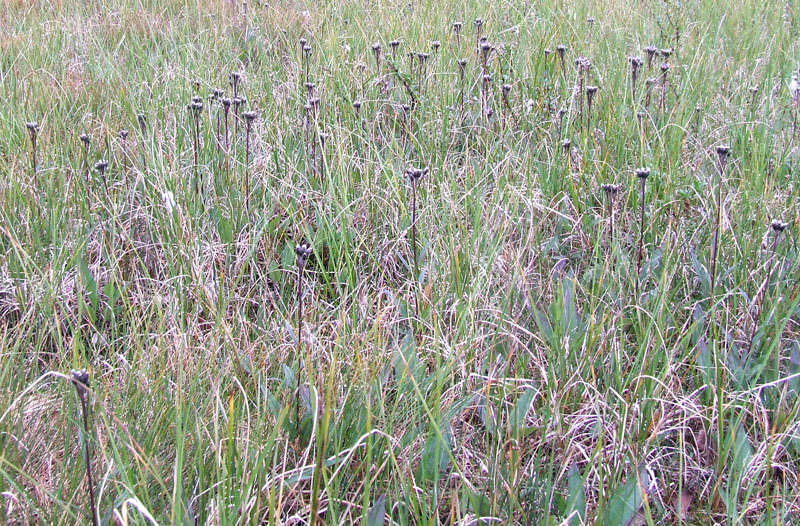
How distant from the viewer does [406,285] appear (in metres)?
2.11

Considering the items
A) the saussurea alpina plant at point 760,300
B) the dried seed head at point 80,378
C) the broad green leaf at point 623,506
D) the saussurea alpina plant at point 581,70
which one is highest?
the saussurea alpina plant at point 581,70

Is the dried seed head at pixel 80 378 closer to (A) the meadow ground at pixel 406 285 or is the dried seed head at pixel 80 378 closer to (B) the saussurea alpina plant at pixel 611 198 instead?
(A) the meadow ground at pixel 406 285

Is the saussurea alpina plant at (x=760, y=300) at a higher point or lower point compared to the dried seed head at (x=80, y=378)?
lower

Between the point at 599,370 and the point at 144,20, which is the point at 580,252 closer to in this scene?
the point at 599,370

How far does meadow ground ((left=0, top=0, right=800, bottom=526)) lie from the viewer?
139cm

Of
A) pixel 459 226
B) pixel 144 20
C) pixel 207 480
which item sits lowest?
pixel 207 480

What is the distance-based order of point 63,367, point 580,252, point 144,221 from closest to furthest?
point 63,367 < point 580,252 < point 144,221

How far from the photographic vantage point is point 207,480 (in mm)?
1423

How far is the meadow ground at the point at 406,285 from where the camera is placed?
4.57 feet

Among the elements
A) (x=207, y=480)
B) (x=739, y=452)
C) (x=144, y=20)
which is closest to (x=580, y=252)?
(x=739, y=452)

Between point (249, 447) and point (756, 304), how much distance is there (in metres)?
1.33

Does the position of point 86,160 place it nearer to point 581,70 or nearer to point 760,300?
point 581,70

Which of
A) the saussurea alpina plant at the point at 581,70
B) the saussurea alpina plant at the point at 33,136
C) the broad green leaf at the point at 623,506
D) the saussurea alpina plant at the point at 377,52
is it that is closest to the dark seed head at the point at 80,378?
the broad green leaf at the point at 623,506

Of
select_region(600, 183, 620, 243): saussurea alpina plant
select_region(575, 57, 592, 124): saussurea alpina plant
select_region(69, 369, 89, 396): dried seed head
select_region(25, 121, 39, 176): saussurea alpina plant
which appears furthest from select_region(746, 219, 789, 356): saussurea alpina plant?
select_region(25, 121, 39, 176): saussurea alpina plant
